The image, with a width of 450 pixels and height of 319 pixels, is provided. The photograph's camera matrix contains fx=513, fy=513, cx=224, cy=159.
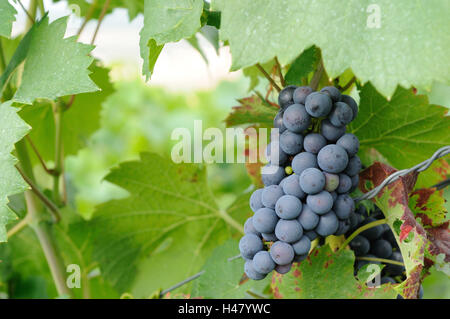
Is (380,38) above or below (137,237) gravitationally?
above

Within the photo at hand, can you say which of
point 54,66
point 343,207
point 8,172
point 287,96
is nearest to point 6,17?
point 54,66

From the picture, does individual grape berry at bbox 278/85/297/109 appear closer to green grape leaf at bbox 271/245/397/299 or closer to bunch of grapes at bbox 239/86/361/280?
bunch of grapes at bbox 239/86/361/280

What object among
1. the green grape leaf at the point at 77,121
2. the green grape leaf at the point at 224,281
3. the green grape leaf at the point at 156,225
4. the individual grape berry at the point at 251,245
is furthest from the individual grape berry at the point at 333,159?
the green grape leaf at the point at 77,121

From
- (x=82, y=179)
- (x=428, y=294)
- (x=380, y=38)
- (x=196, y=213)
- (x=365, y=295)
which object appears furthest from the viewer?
(x=82, y=179)

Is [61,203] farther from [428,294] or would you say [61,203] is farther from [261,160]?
[428,294]

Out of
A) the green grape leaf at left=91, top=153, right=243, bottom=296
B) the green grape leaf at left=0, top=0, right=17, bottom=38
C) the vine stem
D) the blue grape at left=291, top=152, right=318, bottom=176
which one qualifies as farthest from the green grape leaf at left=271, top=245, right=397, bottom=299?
the green grape leaf at left=0, top=0, right=17, bottom=38

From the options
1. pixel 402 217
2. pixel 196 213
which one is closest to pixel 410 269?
pixel 402 217

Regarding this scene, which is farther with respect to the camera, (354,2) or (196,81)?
(196,81)

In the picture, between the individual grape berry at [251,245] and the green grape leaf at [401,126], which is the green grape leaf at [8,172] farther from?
the green grape leaf at [401,126]
